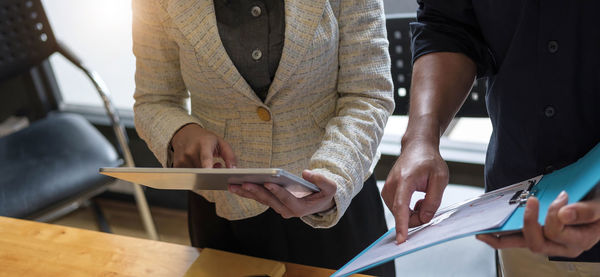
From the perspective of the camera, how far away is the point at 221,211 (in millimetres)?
1123

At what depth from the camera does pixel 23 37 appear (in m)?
2.00

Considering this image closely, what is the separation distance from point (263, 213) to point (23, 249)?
46 cm

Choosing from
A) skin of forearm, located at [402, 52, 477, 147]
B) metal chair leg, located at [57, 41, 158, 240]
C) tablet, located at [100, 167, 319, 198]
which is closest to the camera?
tablet, located at [100, 167, 319, 198]

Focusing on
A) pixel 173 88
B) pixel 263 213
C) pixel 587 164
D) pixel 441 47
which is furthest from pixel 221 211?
pixel 587 164

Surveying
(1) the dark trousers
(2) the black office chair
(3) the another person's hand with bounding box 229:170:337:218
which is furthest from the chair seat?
(3) the another person's hand with bounding box 229:170:337:218

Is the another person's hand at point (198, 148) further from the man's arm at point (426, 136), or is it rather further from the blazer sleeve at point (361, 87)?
the man's arm at point (426, 136)

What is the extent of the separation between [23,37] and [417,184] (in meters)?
1.67

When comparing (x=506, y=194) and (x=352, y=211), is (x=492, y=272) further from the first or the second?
(x=506, y=194)

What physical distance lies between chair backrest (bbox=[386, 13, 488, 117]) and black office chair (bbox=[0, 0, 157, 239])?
37.9 inches

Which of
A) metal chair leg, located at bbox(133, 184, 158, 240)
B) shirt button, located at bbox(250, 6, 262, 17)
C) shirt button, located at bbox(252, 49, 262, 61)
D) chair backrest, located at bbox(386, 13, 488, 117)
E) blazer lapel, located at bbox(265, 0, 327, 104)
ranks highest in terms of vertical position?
shirt button, located at bbox(250, 6, 262, 17)

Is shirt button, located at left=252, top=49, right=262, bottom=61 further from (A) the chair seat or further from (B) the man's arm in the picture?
(A) the chair seat

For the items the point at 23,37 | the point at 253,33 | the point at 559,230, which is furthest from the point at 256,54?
the point at 23,37

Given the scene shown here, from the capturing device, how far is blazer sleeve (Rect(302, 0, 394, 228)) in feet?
3.23

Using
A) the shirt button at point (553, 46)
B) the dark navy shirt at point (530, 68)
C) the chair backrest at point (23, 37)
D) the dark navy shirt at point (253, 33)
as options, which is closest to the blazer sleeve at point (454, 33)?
the dark navy shirt at point (530, 68)
